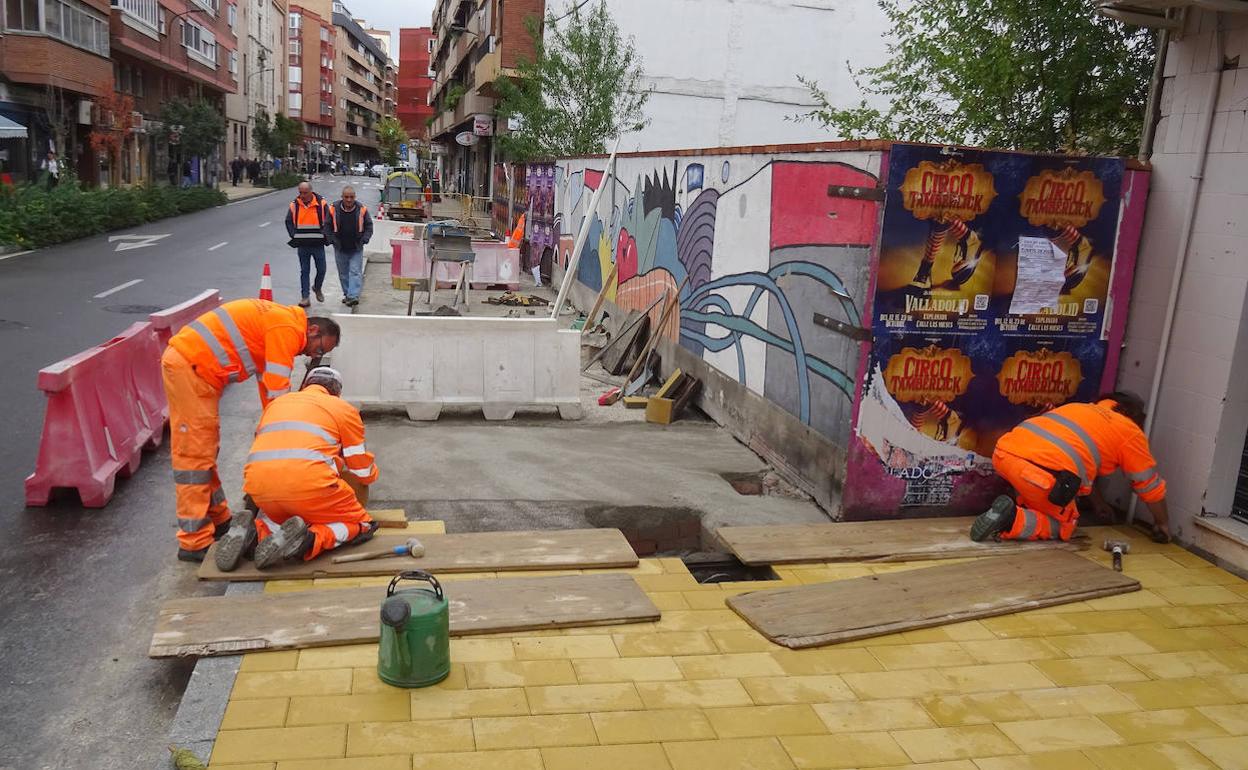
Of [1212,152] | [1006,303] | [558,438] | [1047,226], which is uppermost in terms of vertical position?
[1212,152]

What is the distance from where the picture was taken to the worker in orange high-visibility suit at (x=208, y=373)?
5793mm

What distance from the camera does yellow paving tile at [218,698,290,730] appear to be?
3.88m

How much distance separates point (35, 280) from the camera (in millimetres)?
16750

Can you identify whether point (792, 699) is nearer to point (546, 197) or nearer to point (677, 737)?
point (677, 737)

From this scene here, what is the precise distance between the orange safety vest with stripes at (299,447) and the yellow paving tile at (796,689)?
2638 mm

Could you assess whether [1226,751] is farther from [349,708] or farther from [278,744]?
[278,744]

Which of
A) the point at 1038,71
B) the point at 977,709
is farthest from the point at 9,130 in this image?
the point at 977,709

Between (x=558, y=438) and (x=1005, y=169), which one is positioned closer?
(x=1005, y=169)

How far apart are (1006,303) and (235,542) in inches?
211

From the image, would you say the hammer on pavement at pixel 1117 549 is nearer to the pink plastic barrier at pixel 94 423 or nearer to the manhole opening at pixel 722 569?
the manhole opening at pixel 722 569

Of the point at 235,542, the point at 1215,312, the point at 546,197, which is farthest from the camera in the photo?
the point at 546,197

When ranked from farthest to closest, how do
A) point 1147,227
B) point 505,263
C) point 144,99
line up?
1. point 144,99
2. point 505,263
3. point 1147,227

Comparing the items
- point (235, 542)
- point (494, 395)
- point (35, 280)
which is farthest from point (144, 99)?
point (235, 542)

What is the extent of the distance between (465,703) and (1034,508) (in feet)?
14.2
